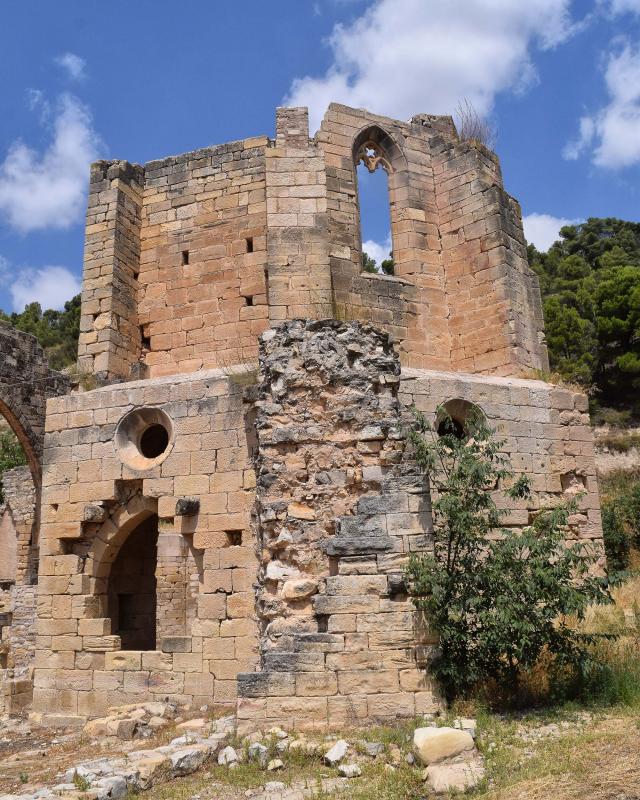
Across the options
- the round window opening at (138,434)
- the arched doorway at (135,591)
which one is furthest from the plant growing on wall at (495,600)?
the arched doorway at (135,591)

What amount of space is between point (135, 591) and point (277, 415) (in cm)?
584

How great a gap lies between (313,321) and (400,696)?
11.4 feet

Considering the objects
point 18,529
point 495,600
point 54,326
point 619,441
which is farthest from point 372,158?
point 54,326

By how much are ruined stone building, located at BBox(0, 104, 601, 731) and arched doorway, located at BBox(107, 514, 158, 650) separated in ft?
0.12

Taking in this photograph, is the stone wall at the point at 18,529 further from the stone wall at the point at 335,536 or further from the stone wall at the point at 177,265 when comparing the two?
the stone wall at the point at 335,536

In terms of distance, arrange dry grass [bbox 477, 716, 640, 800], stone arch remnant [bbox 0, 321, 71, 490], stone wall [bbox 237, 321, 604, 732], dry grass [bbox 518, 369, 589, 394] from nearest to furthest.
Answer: dry grass [bbox 477, 716, 640, 800]
stone wall [bbox 237, 321, 604, 732]
dry grass [bbox 518, 369, 589, 394]
stone arch remnant [bbox 0, 321, 71, 490]

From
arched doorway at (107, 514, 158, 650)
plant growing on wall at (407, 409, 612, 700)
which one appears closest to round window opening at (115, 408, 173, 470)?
arched doorway at (107, 514, 158, 650)

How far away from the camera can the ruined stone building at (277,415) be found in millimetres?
6273

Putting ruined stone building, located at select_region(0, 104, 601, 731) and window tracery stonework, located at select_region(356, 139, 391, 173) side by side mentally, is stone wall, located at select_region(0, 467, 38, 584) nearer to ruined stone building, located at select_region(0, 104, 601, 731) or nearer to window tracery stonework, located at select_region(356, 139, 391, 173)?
ruined stone building, located at select_region(0, 104, 601, 731)

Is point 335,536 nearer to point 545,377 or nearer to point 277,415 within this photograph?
point 277,415

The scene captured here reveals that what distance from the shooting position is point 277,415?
279 inches

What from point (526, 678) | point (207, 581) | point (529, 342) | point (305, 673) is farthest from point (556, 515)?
point (529, 342)

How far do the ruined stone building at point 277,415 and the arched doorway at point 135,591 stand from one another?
0.12 feet

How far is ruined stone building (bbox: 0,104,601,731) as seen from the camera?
6.27 meters
